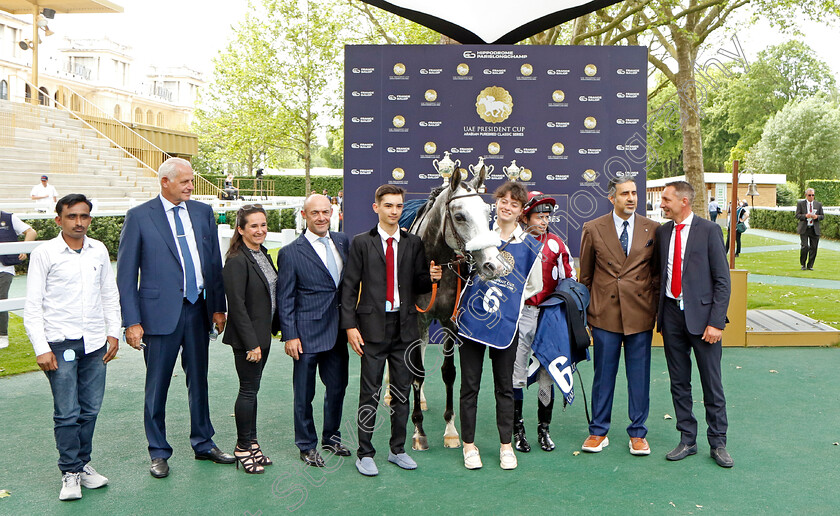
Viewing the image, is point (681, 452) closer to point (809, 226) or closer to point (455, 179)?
point (455, 179)

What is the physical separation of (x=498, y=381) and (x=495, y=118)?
441 centimetres

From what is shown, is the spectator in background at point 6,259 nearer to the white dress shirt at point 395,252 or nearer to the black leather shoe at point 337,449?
the black leather shoe at point 337,449

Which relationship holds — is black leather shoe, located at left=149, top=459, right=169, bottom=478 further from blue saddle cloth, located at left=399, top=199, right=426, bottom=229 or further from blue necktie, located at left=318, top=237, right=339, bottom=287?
blue saddle cloth, located at left=399, top=199, right=426, bottom=229

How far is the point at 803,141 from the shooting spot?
36.5 meters

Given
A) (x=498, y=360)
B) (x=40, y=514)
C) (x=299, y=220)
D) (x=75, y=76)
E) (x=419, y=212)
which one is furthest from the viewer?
(x=75, y=76)

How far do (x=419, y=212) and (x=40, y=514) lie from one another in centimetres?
309

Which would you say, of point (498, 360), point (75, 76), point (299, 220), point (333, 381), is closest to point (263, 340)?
point (333, 381)

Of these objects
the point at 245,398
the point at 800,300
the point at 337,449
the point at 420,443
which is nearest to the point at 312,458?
the point at 337,449

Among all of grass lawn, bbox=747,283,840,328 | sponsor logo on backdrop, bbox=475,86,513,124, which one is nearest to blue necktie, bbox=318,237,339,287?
sponsor logo on backdrop, bbox=475,86,513,124

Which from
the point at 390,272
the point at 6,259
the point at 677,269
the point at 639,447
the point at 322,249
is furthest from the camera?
the point at 6,259

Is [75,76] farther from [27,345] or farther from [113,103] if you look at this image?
[27,345]

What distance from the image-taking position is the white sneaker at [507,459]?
451 cm

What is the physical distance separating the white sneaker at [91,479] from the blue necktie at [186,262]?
1159 millimetres

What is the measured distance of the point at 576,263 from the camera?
8.87m
